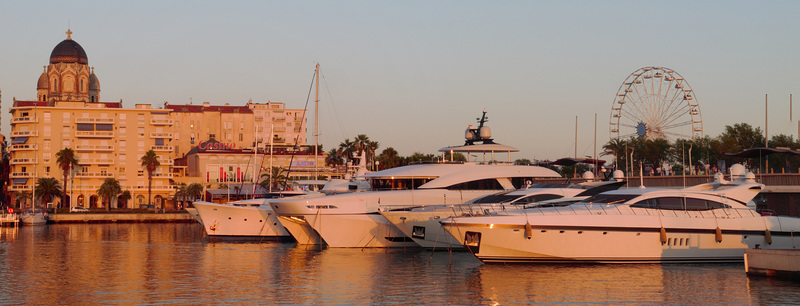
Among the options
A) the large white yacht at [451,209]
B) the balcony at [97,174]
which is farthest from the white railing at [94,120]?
the large white yacht at [451,209]

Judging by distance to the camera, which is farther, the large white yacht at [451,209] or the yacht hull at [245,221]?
the yacht hull at [245,221]

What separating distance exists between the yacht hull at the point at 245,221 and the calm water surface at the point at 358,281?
795cm

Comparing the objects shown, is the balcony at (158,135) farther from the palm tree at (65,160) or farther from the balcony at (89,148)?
the palm tree at (65,160)

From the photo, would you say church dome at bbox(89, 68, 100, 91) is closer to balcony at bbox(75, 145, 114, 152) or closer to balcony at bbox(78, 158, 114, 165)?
balcony at bbox(75, 145, 114, 152)

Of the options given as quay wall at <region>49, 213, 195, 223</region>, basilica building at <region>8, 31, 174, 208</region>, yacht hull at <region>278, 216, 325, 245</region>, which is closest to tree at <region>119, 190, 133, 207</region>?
basilica building at <region>8, 31, 174, 208</region>

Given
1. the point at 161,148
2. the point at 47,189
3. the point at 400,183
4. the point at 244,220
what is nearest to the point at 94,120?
the point at 161,148

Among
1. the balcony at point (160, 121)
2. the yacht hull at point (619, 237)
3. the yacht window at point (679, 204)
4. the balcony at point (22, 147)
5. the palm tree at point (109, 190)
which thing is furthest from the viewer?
the balcony at point (160, 121)

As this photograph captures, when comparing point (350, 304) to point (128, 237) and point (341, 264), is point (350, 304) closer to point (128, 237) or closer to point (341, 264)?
point (341, 264)

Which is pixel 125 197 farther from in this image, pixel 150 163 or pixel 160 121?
pixel 160 121

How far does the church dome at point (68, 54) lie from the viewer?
400 feet

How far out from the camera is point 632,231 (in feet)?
92.9

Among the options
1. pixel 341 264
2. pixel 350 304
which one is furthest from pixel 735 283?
pixel 341 264

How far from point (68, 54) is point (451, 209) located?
10187 cm

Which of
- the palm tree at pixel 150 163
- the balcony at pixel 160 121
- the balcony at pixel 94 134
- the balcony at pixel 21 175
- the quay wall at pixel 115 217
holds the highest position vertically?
the balcony at pixel 160 121
